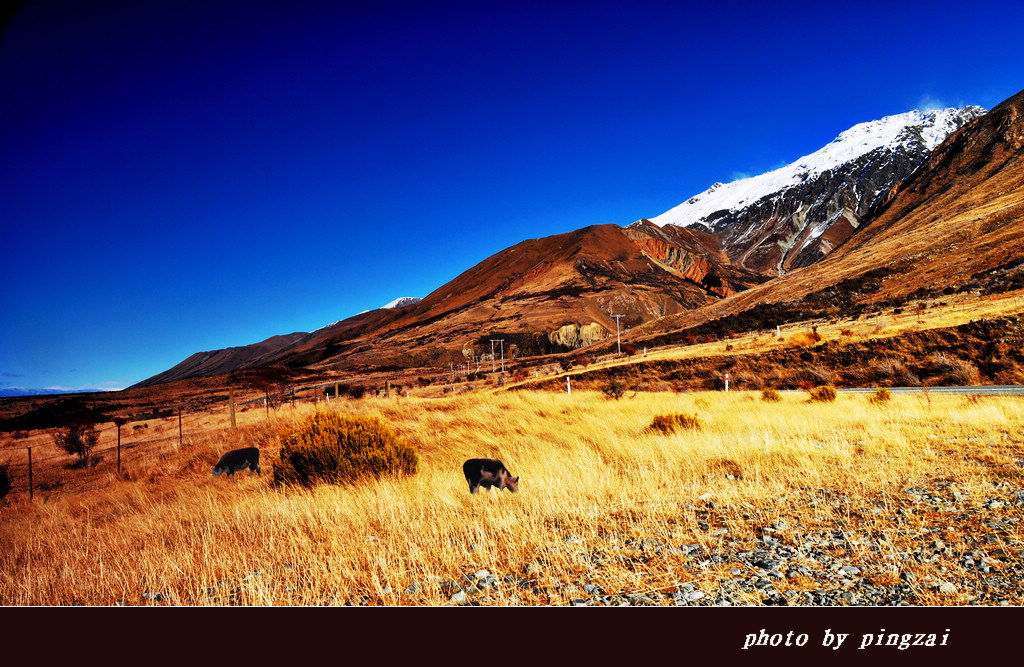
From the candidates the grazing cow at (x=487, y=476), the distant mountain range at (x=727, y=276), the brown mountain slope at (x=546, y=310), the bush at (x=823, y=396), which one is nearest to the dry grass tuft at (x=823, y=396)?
the bush at (x=823, y=396)

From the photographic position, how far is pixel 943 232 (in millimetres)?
54438

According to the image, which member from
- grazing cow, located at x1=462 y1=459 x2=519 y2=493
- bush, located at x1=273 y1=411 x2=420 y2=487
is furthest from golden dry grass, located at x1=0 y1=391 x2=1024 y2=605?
bush, located at x1=273 y1=411 x2=420 y2=487

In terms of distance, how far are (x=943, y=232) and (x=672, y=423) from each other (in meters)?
69.3

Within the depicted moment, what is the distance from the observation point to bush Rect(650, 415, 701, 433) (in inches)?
363

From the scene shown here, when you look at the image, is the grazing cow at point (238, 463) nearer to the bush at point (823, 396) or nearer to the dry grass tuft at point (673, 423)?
the dry grass tuft at point (673, 423)

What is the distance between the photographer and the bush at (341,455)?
21.9ft

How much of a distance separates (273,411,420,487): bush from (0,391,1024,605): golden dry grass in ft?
1.27

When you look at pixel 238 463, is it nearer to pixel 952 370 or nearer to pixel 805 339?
pixel 952 370

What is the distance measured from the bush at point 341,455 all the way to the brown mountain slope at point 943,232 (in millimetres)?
49769

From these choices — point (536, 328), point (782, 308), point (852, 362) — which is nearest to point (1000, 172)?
point (782, 308)

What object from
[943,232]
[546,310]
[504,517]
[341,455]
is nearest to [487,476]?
[504,517]

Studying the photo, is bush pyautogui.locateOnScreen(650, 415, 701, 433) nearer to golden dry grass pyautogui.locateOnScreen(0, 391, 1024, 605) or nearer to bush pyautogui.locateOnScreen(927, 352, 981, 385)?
golden dry grass pyautogui.locateOnScreen(0, 391, 1024, 605)
